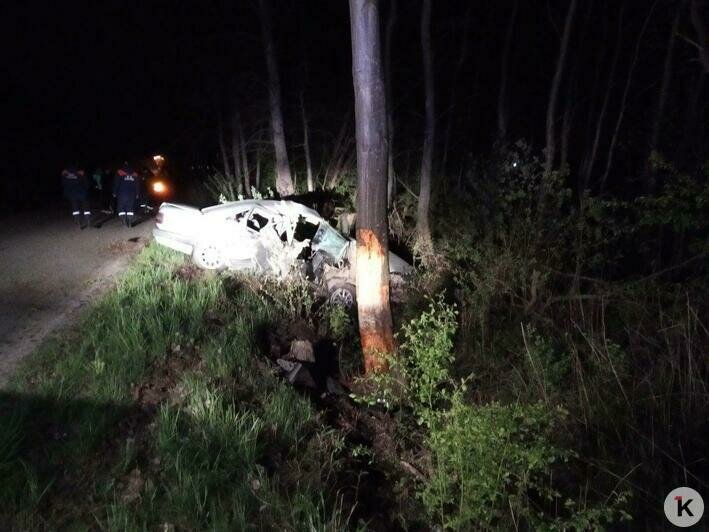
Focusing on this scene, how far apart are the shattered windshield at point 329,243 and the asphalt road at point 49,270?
3673 millimetres

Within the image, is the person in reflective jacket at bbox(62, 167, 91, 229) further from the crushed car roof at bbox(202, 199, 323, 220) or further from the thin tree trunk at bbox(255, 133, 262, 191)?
the thin tree trunk at bbox(255, 133, 262, 191)

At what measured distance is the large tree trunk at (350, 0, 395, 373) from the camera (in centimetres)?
Answer: 664

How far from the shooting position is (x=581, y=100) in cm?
1859

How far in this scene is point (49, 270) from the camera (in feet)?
32.8

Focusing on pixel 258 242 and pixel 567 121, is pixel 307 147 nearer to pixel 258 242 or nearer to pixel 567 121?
pixel 567 121

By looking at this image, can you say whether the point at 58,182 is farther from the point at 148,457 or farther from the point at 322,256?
the point at 148,457

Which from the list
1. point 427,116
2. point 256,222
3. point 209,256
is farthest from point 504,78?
point 209,256

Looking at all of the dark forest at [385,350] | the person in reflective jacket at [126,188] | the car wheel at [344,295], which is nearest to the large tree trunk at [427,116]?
the dark forest at [385,350]

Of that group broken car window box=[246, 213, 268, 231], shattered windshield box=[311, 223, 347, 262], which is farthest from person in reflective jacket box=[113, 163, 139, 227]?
shattered windshield box=[311, 223, 347, 262]

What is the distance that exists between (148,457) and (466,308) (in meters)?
5.38

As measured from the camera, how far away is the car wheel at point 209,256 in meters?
10.0

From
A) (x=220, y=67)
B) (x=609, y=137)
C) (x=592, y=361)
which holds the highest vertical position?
(x=220, y=67)

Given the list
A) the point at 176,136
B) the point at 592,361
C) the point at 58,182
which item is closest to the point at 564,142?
the point at 592,361

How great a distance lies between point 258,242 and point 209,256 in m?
0.96
